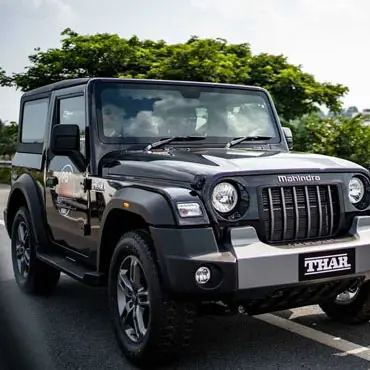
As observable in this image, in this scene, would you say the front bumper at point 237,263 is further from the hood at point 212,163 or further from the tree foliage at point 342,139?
the tree foliage at point 342,139

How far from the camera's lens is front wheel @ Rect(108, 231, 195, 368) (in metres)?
3.82

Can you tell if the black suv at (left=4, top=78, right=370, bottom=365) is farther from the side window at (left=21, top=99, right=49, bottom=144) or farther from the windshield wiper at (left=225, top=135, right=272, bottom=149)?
the side window at (left=21, top=99, right=49, bottom=144)

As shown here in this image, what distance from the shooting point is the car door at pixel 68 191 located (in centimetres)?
502

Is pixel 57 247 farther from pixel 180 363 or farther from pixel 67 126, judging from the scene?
pixel 180 363

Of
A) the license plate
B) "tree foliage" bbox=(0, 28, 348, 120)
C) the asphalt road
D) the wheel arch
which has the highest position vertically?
"tree foliage" bbox=(0, 28, 348, 120)

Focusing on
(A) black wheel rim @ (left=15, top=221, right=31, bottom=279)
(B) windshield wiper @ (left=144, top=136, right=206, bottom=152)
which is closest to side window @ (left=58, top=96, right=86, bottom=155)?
(B) windshield wiper @ (left=144, top=136, right=206, bottom=152)

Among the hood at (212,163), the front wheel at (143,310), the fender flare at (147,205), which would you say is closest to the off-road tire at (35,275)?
the hood at (212,163)

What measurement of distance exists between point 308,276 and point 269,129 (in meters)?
2.01

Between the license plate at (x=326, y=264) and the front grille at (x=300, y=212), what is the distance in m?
0.21

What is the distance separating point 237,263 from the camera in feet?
12.1

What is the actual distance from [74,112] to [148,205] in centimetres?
177

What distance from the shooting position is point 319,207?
4.16 meters

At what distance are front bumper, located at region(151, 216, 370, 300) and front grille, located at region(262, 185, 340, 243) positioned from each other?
5.4 inches

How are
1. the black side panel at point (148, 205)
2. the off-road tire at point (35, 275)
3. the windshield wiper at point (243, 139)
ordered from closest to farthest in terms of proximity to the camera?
the black side panel at point (148, 205) → the windshield wiper at point (243, 139) → the off-road tire at point (35, 275)
